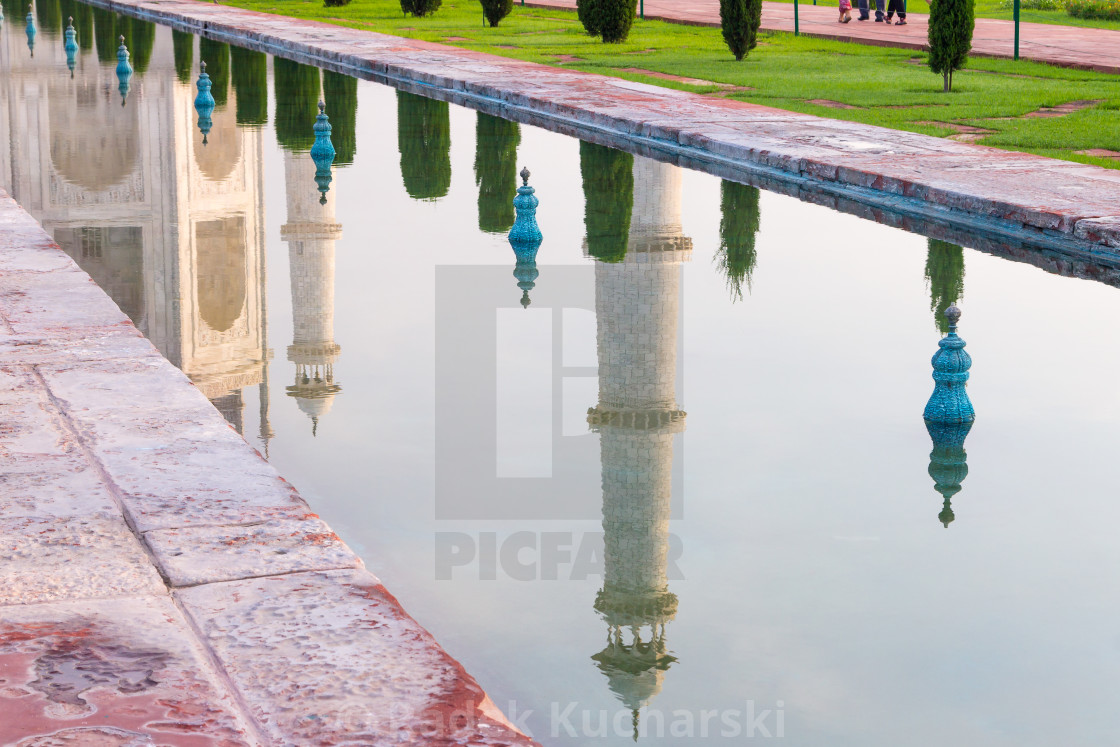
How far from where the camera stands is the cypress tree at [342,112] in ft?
40.4

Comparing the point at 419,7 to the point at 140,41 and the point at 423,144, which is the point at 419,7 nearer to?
the point at 140,41

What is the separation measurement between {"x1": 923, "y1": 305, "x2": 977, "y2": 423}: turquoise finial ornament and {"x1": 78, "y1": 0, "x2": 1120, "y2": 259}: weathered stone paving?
303 centimetres

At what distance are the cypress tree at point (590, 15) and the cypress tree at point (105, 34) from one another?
6971 mm

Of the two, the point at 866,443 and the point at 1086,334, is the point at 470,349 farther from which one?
the point at 1086,334

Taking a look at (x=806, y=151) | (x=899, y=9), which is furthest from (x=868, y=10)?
(x=806, y=151)

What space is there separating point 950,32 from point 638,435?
1082 cm

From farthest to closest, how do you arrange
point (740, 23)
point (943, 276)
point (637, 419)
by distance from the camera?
point (740, 23) < point (943, 276) < point (637, 419)

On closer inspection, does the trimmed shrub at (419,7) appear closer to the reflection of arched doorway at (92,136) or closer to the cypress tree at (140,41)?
the cypress tree at (140,41)

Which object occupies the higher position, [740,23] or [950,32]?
[740,23]

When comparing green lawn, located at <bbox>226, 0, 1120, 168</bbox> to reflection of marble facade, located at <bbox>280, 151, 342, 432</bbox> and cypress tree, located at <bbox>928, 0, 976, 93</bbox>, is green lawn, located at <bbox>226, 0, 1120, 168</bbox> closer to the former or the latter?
cypress tree, located at <bbox>928, 0, 976, 93</bbox>

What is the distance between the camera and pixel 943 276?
7.59 m

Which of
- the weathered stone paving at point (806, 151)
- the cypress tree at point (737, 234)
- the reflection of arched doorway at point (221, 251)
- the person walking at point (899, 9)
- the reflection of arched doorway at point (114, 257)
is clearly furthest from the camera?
the person walking at point (899, 9)

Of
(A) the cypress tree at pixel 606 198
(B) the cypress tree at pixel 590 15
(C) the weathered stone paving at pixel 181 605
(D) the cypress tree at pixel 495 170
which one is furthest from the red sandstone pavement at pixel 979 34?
(C) the weathered stone paving at pixel 181 605

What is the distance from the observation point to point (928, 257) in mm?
8055
